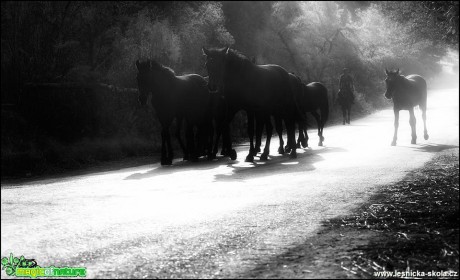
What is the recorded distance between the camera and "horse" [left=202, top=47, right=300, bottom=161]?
14548 millimetres

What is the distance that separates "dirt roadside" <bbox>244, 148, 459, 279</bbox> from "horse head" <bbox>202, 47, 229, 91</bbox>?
5386 millimetres

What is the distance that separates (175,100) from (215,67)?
1620 millimetres

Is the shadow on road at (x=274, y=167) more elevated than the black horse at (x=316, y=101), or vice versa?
the black horse at (x=316, y=101)

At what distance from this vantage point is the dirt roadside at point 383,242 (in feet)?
19.0

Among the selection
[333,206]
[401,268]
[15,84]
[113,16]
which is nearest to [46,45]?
[15,84]

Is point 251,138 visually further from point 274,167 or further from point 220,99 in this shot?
point 220,99

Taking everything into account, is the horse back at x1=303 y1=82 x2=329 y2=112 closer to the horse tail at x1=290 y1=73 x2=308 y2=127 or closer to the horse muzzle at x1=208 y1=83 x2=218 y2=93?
the horse tail at x1=290 y1=73 x2=308 y2=127

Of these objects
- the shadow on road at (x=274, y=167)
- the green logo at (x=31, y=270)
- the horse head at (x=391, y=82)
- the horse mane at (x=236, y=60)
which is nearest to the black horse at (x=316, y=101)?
the horse head at (x=391, y=82)

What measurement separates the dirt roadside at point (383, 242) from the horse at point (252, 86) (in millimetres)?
5516

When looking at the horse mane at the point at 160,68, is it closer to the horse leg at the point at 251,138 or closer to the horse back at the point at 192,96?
the horse back at the point at 192,96

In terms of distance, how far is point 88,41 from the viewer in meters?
23.9

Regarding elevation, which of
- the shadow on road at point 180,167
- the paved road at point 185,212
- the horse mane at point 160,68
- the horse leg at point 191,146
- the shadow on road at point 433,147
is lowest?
the paved road at point 185,212

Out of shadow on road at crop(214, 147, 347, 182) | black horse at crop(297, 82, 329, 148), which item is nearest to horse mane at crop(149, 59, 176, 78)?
shadow on road at crop(214, 147, 347, 182)

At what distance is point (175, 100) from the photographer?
15625 millimetres
